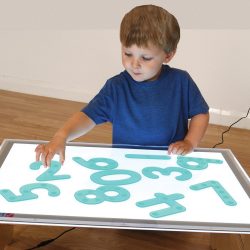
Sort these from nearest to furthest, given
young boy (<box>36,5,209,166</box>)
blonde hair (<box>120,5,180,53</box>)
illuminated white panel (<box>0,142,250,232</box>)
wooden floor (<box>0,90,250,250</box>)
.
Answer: illuminated white panel (<box>0,142,250,232</box>) → blonde hair (<box>120,5,180,53</box>) → young boy (<box>36,5,209,166</box>) → wooden floor (<box>0,90,250,250</box>)

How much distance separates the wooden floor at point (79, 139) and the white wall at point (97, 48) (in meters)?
0.12

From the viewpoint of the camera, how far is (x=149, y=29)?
31.9 inches

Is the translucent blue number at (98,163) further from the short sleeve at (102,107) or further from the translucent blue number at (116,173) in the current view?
the short sleeve at (102,107)

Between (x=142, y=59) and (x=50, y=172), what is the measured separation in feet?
0.99

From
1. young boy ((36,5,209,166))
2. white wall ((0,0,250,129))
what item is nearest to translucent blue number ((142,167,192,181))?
young boy ((36,5,209,166))

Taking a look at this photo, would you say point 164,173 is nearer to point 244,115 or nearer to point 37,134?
point 37,134

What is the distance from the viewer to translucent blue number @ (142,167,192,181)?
719mm

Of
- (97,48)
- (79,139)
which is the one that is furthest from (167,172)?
(97,48)

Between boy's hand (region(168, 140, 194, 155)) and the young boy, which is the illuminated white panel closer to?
boy's hand (region(168, 140, 194, 155))

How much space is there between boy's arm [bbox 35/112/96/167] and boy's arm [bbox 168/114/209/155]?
21 centimetres

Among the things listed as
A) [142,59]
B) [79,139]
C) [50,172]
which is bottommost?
[79,139]

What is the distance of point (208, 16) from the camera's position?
1863mm

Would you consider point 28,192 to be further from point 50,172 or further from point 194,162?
point 194,162

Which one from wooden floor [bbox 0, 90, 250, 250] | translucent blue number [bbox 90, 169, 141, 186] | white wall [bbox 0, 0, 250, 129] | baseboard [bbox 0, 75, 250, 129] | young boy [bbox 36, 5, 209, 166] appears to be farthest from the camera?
baseboard [bbox 0, 75, 250, 129]
